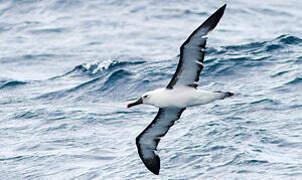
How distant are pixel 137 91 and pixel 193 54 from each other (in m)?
8.72

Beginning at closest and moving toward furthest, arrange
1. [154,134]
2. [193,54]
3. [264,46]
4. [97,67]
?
1. [193,54]
2. [154,134]
3. [264,46]
4. [97,67]

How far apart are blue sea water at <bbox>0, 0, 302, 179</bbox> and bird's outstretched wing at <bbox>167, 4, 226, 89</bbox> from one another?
9.71 feet

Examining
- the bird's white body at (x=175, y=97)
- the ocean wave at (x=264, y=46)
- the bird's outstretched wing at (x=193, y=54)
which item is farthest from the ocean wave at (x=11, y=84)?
the bird's outstretched wing at (x=193, y=54)

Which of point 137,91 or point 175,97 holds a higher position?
point 175,97

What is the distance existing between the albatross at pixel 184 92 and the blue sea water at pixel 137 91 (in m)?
1.66

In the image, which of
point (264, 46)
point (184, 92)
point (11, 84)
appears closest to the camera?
point (184, 92)

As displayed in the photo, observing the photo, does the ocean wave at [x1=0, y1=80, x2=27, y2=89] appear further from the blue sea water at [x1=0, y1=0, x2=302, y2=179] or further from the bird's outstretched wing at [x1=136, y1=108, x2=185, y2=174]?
the bird's outstretched wing at [x1=136, y1=108, x2=185, y2=174]

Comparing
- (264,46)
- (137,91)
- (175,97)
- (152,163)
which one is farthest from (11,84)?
(175,97)

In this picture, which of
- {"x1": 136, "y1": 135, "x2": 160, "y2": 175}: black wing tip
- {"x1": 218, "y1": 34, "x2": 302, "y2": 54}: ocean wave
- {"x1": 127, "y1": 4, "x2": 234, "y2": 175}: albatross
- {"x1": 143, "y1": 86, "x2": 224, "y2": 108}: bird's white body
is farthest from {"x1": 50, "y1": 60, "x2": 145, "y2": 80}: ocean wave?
{"x1": 143, "y1": 86, "x2": 224, "y2": 108}: bird's white body

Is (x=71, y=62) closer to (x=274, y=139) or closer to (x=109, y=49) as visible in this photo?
(x=109, y=49)

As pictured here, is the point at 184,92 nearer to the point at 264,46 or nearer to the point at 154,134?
the point at 154,134

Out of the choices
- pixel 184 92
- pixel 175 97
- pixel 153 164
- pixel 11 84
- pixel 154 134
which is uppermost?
pixel 184 92

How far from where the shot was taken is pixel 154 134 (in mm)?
13727

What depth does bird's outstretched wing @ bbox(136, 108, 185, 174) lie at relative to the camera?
44.0ft
